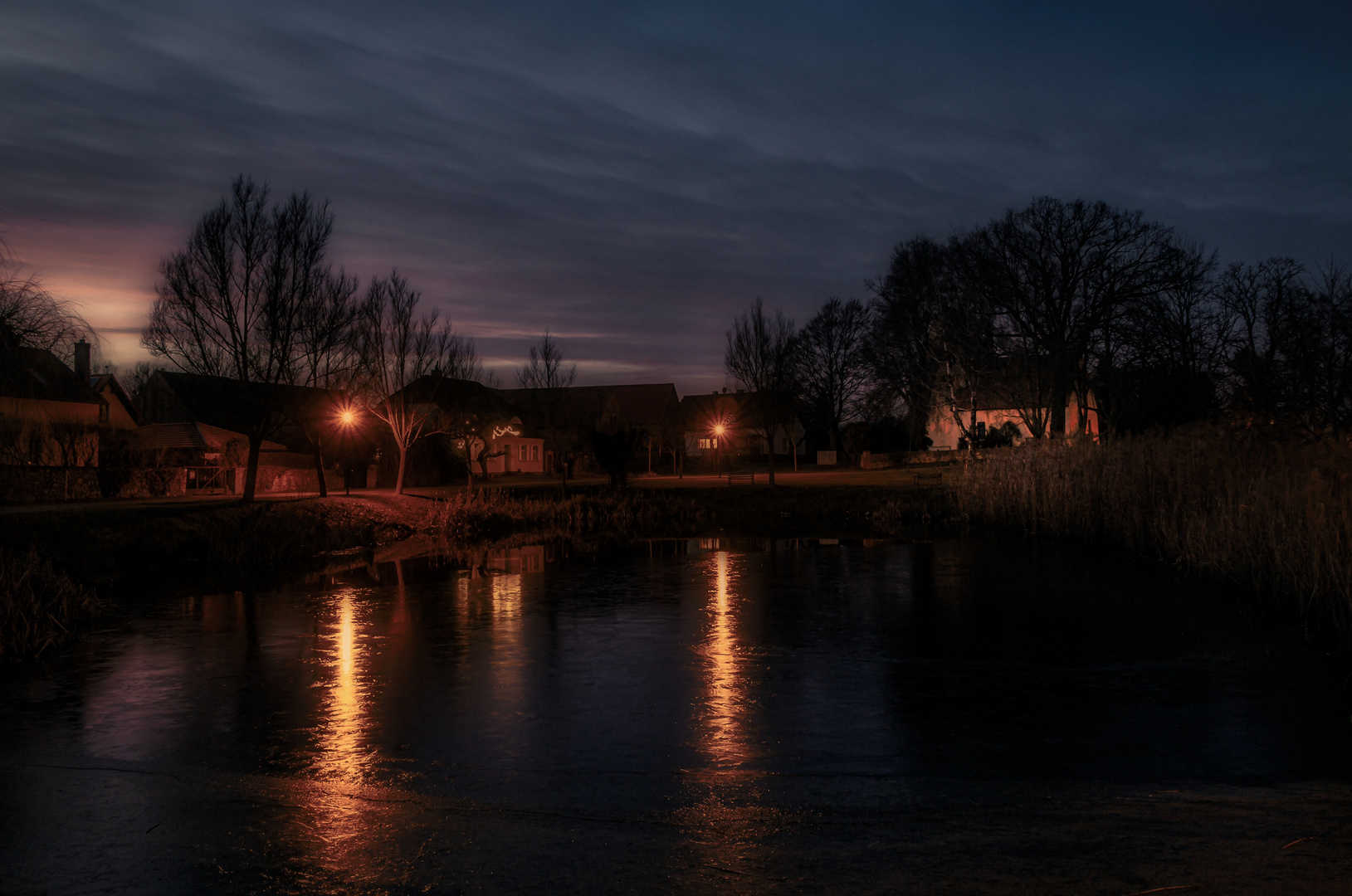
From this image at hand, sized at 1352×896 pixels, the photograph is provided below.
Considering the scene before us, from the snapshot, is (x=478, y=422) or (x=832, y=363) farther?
(x=832, y=363)

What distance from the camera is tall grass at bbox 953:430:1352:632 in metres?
12.5

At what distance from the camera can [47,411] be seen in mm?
12070

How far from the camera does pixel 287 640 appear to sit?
40.3 feet

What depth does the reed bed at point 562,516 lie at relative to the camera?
28359 mm

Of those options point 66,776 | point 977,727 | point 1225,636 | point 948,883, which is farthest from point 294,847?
point 1225,636

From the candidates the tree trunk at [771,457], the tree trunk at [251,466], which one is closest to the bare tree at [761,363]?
the tree trunk at [771,457]

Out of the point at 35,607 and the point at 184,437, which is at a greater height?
the point at 184,437

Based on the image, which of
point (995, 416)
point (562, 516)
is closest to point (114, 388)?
point (562, 516)

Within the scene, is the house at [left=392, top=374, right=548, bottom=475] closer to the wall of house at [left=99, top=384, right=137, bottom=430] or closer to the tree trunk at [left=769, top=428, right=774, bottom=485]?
the tree trunk at [left=769, top=428, right=774, bottom=485]

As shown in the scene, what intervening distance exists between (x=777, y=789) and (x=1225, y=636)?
26.4ft

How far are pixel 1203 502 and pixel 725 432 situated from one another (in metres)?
56.7

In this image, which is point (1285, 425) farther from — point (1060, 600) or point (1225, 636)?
point (1225, 636)

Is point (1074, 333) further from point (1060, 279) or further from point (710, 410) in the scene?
point (710, 410)

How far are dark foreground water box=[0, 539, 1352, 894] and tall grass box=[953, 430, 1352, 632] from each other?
1268 millimetres
